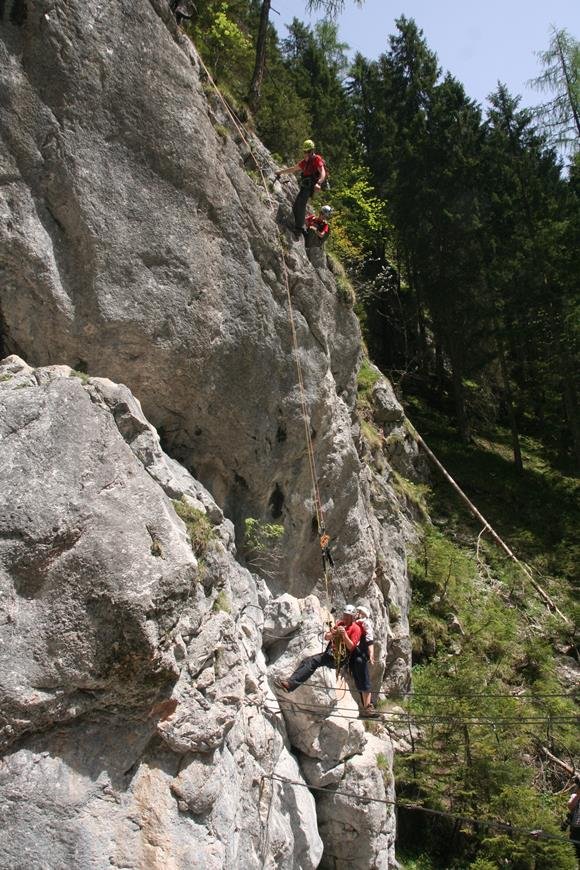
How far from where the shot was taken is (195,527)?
778cm

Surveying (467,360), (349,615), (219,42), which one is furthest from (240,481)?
(467,360)

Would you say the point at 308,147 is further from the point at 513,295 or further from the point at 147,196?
the point at 513,295

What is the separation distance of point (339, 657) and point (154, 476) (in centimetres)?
328

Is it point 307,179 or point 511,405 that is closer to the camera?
point 307,179

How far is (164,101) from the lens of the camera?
9.25 m

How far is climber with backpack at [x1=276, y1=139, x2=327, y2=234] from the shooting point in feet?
36.6

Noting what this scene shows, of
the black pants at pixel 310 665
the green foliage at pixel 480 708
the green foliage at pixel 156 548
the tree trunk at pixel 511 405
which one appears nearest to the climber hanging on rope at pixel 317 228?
the black pants at pixel 310 665

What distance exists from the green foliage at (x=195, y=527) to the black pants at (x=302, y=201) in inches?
211

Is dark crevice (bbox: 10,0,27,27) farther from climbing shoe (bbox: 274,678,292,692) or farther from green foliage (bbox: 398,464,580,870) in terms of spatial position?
green foliage (bbox: 398,464,580,870)

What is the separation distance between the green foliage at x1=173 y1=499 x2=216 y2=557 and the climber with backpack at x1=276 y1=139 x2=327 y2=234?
17.6 feet

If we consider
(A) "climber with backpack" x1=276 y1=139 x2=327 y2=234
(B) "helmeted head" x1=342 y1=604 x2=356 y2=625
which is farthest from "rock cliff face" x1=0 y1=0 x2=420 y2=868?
(B) "helmeted head" x1=342 y1=604 x2=356 y2=625

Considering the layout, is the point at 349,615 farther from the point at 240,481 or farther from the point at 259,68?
the point at 259,68

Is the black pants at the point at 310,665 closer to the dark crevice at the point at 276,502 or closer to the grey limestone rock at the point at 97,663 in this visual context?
the grey limestone rock at the point at 97,663

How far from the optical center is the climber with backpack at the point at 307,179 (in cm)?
1114
